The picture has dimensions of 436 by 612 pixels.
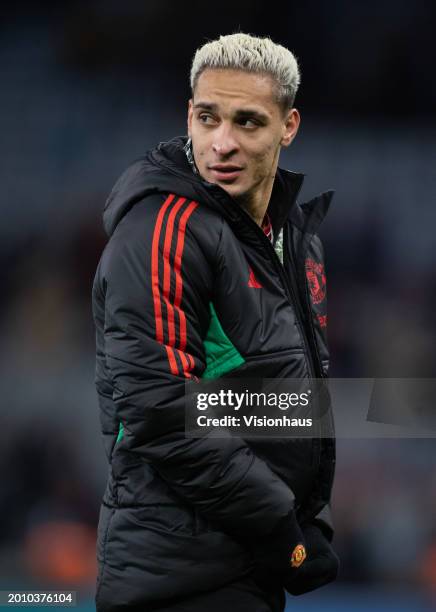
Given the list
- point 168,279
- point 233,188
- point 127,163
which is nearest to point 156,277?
point 168,279

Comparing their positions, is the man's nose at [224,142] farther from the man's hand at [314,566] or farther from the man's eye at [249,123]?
the man's hand at [314,566]

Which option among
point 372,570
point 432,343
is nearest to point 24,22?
point 432,343

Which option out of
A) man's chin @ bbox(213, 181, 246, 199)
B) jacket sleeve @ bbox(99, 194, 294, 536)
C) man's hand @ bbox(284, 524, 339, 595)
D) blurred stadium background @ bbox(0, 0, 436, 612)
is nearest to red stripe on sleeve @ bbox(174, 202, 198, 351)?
jacket sleeve @ bbox(99, 194, 294, 536)

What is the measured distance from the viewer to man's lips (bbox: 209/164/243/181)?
1.63 m

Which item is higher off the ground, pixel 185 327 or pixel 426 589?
pixel 185 327

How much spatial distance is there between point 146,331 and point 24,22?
3.07 m

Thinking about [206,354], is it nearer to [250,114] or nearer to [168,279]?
[168,279]

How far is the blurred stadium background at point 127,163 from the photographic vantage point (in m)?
3.81

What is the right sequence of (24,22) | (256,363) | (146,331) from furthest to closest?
(24,22) < (256,363) < (146,331)

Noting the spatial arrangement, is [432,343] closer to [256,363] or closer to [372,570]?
[372,570]

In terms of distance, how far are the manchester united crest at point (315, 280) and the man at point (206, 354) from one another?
9 centimetres

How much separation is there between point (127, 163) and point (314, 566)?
2756 mm

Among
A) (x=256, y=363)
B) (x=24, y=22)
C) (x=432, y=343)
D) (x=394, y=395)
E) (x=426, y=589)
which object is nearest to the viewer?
(x=256, y=363)

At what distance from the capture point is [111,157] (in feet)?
13.7
